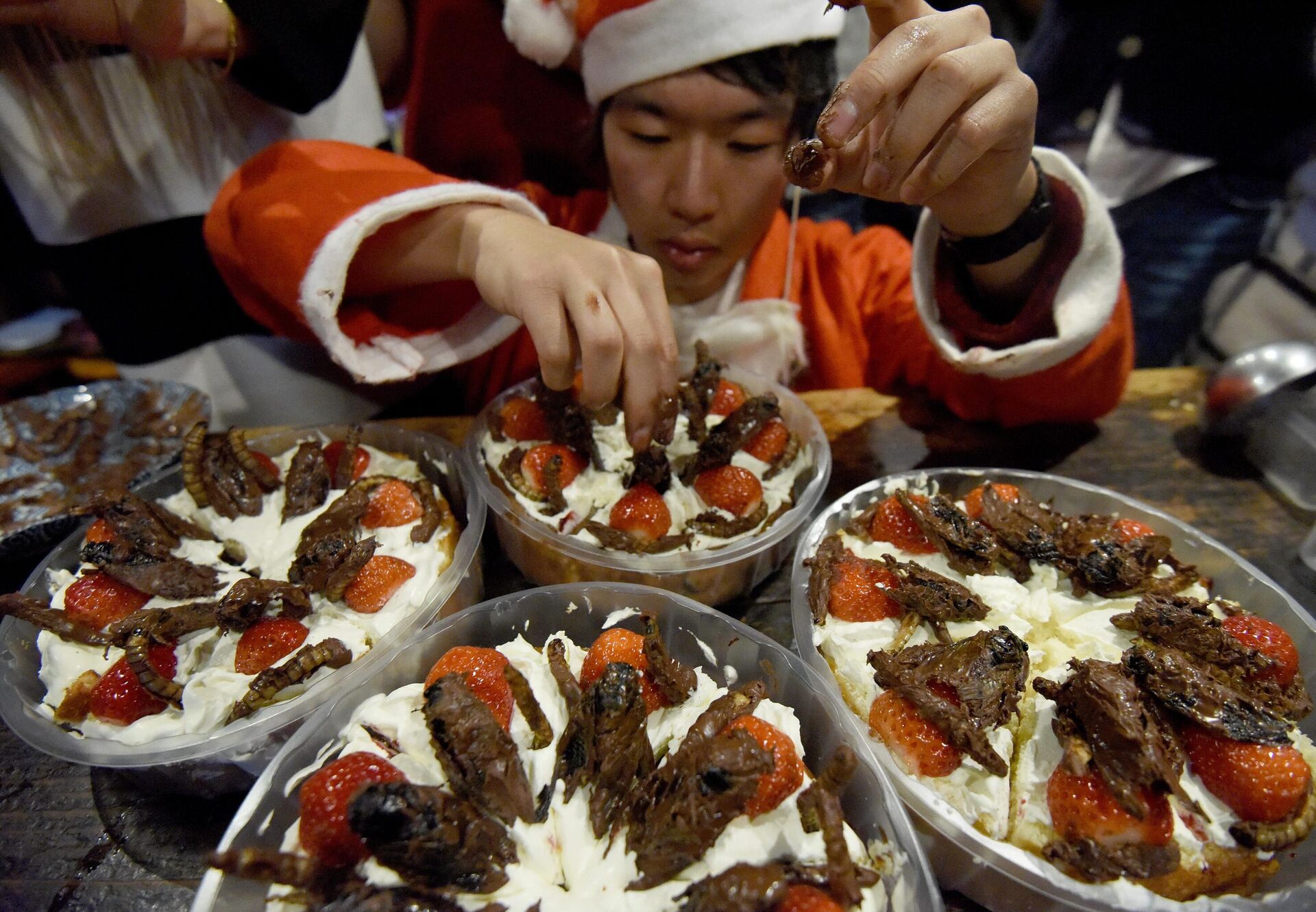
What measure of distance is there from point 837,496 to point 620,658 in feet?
2.34

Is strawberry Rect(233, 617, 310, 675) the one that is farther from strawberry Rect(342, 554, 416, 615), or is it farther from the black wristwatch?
the black wristwatch

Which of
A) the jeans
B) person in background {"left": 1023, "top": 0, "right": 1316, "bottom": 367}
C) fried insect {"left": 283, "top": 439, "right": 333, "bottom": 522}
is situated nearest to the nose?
fried insect {"left": 283, "top": 439, "right": 333, "bottom": 522}

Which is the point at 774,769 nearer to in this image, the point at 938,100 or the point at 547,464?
the point at 547,464

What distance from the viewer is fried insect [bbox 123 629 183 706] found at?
0.97 meters

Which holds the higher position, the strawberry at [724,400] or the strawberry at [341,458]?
the strawberry at [724,400]

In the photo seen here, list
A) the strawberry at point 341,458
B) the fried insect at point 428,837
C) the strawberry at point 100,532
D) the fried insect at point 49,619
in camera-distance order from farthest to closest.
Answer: the strawberry at point 341,458 → the strawberry at point 100,532 → the fried insect at point 49,619 → the fried insect at point 428,837

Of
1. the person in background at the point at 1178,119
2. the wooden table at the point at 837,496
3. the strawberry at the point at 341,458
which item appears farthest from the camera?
the person in background at the point at 1178,119

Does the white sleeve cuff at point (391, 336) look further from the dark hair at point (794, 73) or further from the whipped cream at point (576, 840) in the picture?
the whipped cream at point (576, 840)

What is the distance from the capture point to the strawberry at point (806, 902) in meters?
0.75

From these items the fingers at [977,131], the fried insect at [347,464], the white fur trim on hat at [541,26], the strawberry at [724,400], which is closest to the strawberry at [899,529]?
the strawberry at [724,400]

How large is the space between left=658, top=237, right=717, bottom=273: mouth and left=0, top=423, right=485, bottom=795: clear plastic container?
86 centimetres

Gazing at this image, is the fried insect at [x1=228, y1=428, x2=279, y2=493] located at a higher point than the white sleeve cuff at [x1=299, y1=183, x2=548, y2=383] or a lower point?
lower

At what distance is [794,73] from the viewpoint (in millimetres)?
1471

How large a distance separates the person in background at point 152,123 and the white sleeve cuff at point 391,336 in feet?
1.50
